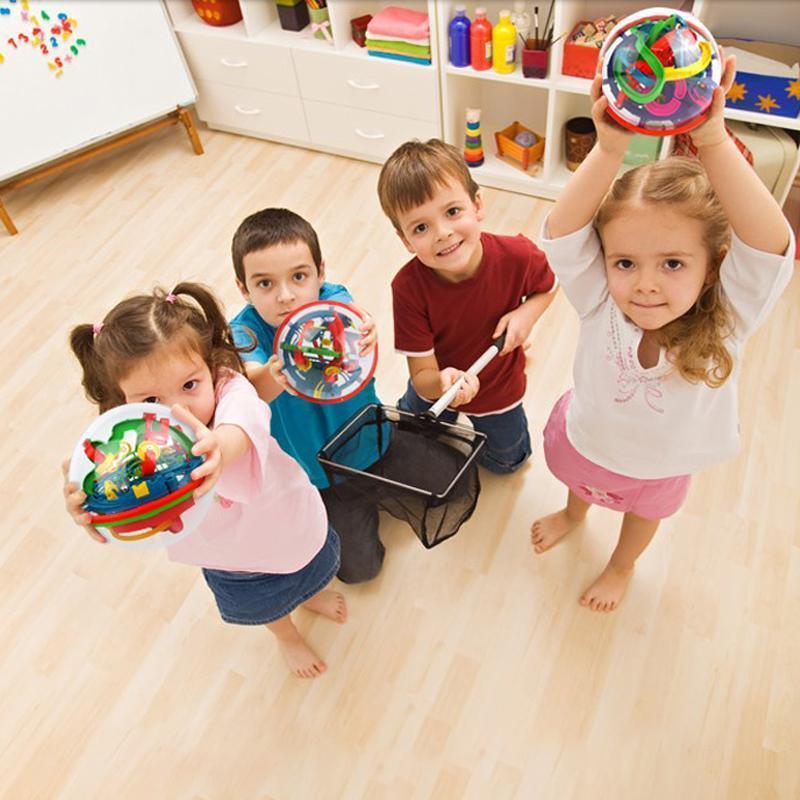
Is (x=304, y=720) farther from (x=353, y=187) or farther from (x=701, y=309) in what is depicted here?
(x=353, y=187)

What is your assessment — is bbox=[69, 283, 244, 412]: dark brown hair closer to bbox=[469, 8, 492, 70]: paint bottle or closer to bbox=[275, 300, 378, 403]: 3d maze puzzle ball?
bbox=[275, 300, 378, 403]: 3d maze puzzle ball

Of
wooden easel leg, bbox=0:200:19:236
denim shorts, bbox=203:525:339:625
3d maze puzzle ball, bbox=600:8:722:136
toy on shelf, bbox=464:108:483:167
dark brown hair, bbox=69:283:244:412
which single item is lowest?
wooden easel leg, bbox=0:200:19:236

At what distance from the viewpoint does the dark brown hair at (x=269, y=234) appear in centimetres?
121

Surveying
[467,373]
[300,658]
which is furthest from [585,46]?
[300,658]

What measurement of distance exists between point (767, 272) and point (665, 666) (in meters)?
0.99

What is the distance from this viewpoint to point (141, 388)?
3.07 feet

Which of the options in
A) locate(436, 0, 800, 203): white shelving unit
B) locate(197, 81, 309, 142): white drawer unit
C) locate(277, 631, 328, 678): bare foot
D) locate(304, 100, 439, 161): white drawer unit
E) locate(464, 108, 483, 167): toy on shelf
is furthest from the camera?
locate(197, 81, 309, 142): white drawer unit

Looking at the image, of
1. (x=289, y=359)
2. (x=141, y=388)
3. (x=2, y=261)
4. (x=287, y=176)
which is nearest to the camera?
(x=141, y=388)

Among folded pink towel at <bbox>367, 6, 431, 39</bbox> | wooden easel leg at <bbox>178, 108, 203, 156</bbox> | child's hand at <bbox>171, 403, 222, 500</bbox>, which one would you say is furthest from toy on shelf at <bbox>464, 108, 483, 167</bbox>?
child's hand at <bbox>171, 403, 222, 500</bbox>

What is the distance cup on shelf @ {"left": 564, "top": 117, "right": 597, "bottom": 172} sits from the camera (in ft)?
7.88

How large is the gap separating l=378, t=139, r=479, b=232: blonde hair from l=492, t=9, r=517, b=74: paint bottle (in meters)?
1.30

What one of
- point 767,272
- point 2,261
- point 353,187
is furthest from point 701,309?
point 2,261

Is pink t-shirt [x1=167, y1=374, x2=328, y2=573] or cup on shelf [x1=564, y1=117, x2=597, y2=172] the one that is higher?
pink t-shirt [x1=167, y1=374, x2=328, y2=573]

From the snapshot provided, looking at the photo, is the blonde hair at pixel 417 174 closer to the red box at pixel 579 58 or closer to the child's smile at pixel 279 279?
the child's smile at pixel 279 279
